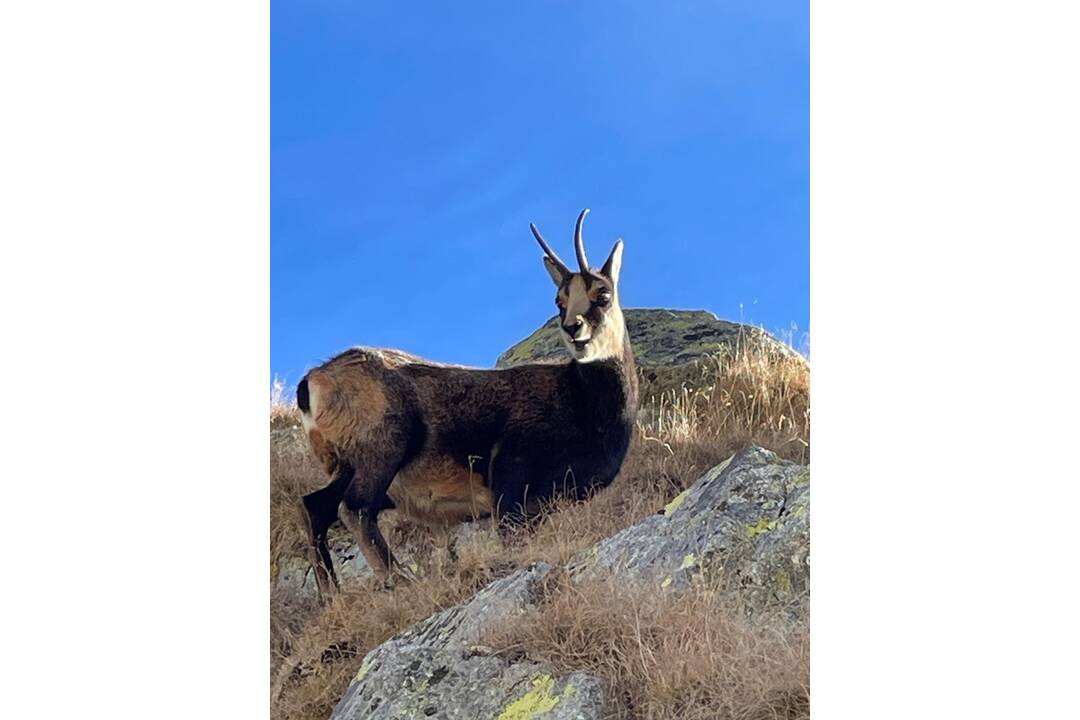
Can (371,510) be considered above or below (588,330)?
below

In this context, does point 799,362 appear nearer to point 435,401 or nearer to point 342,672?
point 435,401

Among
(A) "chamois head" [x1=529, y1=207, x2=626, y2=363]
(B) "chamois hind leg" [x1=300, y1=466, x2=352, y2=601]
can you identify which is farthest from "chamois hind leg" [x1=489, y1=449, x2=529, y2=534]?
(B) "chamois hind leg" [x1=300, y1=466, x2=352, y2=601]

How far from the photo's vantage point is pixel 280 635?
5703mm

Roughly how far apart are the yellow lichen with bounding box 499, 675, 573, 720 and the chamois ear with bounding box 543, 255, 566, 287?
1.58 metres

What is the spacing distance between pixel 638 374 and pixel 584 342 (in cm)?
28

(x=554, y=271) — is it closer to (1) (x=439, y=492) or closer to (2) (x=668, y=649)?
(1) (x=439, y=492)

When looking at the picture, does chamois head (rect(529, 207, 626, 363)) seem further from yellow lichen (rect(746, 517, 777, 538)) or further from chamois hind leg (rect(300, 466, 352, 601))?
chamois hind leg (rect(300, 466, 352, 601))

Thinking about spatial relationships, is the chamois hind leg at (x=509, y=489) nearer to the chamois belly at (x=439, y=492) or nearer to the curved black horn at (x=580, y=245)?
the chamois belly at (x=439, y=492)

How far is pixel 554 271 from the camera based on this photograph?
17.9 feet

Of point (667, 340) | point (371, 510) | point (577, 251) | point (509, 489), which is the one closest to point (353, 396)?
point (371, 510)

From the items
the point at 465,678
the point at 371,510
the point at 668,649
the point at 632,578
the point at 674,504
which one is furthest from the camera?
the point at 371,510

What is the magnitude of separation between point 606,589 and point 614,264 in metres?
1.30

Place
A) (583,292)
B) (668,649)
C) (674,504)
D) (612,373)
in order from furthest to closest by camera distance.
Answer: (612,373)
(583,292)
(674,504)
(668,649)
